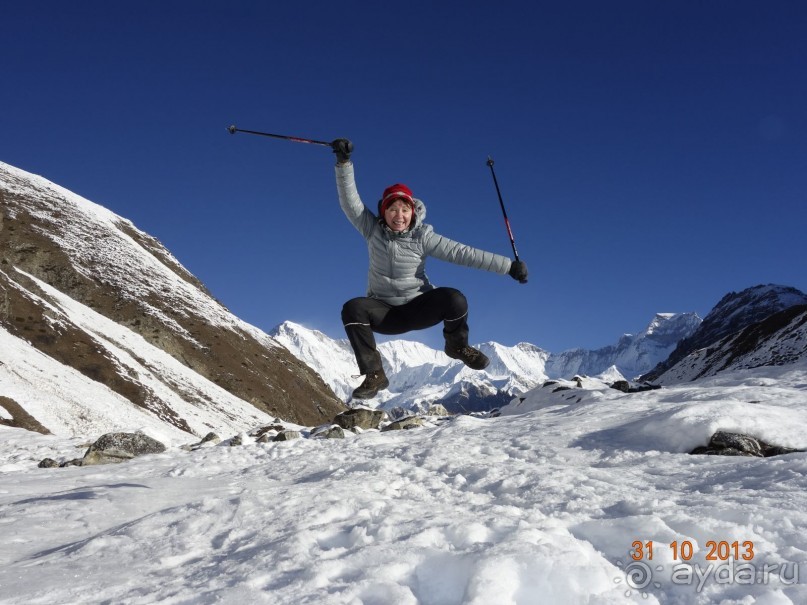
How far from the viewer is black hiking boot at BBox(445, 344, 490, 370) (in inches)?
340

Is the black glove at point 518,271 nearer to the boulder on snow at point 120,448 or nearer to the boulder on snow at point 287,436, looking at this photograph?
the boulder on snow at point 287,436

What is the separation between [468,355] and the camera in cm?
873


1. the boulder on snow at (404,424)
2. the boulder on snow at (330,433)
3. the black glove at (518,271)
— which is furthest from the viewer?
the boulder on snow at (404,424)

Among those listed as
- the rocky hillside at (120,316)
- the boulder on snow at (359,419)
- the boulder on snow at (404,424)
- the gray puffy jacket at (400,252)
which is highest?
the rocky hillside at (120,316)

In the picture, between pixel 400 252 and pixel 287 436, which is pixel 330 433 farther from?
pixel 400 252

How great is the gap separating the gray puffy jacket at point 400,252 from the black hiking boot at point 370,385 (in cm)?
113

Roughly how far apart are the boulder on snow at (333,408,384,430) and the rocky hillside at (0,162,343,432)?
3518cm

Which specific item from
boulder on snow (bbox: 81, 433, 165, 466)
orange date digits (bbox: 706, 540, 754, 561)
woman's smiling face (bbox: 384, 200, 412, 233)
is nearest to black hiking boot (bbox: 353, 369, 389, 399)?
woman's smiling face (bbox: 384, 200, 412, 233)

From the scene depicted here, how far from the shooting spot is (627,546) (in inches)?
167

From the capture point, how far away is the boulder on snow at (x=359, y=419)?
21.0 metres

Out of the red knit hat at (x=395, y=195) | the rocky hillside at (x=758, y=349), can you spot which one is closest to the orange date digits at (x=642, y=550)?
the red knit hat at (x=395, y=195)

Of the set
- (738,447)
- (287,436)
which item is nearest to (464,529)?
(738,447)

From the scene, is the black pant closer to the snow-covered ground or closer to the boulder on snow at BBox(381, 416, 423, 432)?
the snow-covered ground

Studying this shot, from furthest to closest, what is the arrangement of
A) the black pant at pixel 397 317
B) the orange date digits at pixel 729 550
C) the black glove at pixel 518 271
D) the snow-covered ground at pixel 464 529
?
the black glove at pixel 518 271, the black pant at pixel 397 317, the orange date digits at pixel 729 550, the snow-covered ground at pixel 464 529
